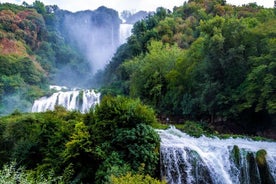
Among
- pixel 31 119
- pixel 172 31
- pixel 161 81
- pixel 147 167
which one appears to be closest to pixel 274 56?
pixel 147 167

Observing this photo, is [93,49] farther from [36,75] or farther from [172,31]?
[172,31]

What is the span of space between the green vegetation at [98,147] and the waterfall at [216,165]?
0.78 metres

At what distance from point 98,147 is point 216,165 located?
15.7 ft

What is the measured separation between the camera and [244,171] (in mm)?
12227

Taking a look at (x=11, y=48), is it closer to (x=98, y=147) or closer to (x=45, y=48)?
(x=45, y=48)

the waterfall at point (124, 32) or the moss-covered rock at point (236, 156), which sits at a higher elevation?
the waterfall at point (124, 32)

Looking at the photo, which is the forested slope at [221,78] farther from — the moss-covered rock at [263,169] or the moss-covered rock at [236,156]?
the moss-covered rock at [236,156]

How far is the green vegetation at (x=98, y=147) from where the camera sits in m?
10.8

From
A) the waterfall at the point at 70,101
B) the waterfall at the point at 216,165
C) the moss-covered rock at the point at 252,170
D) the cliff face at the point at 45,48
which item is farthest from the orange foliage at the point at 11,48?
the moss-covered rock at the point at 252,170

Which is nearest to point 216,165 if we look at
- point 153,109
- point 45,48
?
point 153,109

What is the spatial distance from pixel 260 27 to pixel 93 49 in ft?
198

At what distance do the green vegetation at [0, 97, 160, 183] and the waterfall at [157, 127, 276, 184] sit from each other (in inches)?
30.8

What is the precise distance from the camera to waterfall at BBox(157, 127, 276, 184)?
1195 centimetres

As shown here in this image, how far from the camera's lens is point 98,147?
36.0 feet
